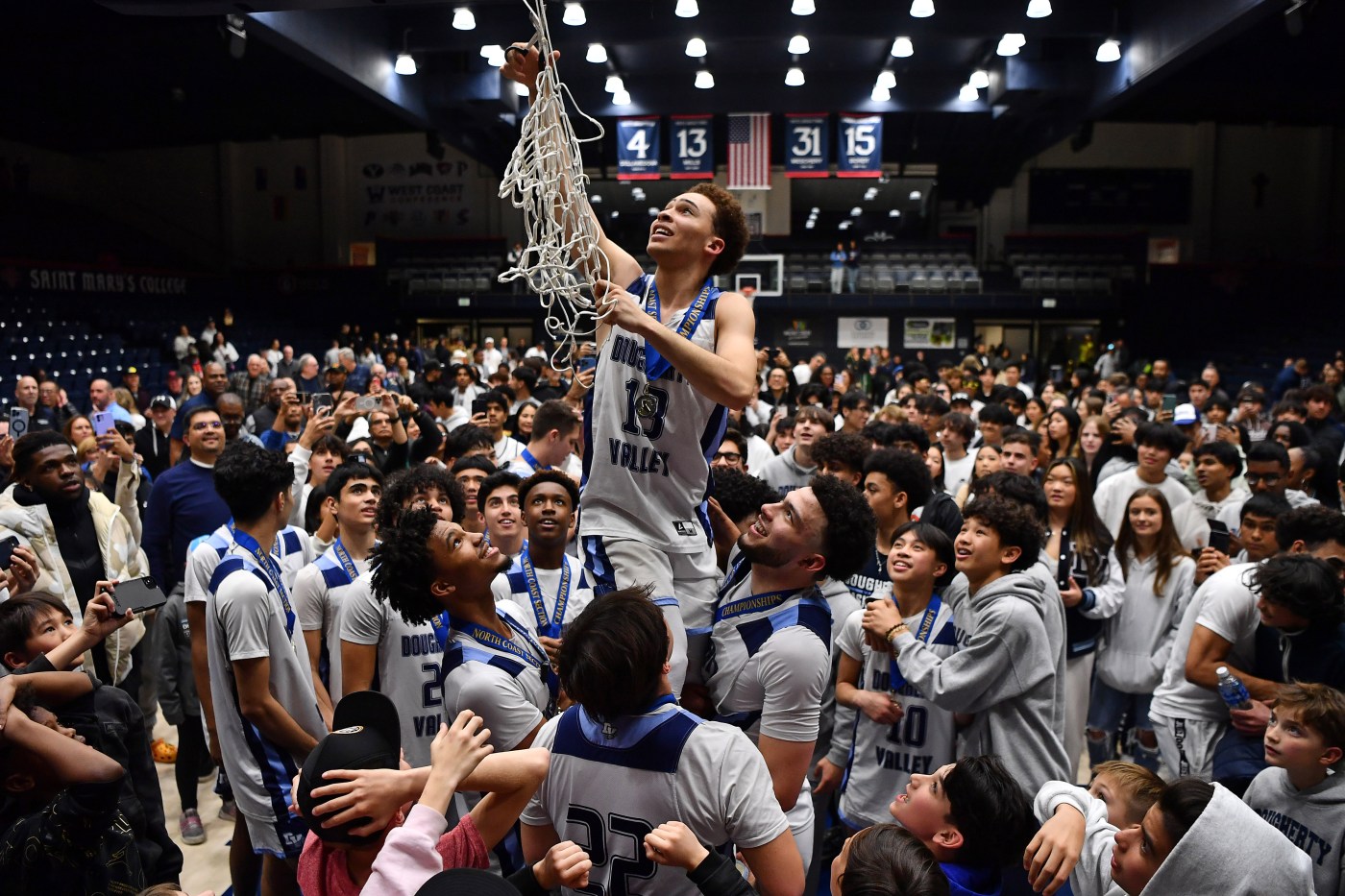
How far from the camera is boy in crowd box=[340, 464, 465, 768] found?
338 cm

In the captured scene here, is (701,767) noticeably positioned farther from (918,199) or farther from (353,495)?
(918,199)

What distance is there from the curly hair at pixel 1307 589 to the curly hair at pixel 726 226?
204 cm

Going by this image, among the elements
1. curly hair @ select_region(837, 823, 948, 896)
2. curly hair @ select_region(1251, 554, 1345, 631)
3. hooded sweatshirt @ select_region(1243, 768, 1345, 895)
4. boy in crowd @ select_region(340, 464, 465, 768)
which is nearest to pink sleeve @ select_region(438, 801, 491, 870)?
curly hair @ select_region(837, 823, 948, 896)

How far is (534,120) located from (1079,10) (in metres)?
12.4

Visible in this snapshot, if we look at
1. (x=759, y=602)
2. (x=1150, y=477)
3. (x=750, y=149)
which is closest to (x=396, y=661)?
(x=759, y=602)

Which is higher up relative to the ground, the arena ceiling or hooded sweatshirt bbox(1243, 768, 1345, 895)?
the arena ceiling

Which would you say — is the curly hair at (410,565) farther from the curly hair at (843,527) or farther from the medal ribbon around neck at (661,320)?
the curly hair at (843,527)

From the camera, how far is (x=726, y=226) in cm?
302

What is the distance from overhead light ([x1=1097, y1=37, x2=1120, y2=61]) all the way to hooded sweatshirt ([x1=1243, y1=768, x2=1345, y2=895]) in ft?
40.4

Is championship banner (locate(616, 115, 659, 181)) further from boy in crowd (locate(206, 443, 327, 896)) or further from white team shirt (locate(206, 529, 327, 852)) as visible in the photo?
white team shirt (locate(206, 529, 327, 852))

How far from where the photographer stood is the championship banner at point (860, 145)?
15.9m

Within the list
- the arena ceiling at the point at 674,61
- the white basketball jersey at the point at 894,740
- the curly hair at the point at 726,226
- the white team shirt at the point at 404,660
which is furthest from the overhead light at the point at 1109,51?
the white team shirt at the point at 404,660

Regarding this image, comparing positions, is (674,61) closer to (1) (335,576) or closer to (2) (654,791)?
(1) (335,576)

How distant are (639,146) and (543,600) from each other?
532 inches
